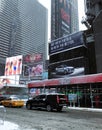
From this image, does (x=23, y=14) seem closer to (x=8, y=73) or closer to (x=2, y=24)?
(x=2, y=24)

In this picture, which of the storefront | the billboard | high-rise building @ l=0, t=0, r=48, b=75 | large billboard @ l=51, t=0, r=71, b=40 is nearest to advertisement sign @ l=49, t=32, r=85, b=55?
the storefront

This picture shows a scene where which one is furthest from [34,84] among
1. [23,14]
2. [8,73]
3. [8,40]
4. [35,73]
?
[23,14]

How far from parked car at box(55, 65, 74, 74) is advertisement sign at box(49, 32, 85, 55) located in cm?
386

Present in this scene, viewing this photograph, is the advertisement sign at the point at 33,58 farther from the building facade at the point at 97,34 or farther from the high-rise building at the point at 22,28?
the high-rise building at the point at 22,28

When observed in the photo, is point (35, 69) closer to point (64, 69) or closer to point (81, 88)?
point (64, 69)

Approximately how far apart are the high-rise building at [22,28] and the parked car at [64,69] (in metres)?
63.4

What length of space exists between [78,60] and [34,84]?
13.5m

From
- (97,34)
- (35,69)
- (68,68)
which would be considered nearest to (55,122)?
(97,34)

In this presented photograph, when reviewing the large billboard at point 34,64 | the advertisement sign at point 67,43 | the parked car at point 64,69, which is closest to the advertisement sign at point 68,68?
the parked car at point 64,69

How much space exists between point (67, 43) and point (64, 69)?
5.81m

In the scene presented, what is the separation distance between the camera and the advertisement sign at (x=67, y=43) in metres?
45.5

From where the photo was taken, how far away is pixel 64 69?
48.1 meters

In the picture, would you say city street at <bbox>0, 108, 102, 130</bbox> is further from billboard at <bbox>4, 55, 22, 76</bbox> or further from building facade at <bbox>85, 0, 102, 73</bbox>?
billboard at <bbox>4, 55, 22, 76</bbox>

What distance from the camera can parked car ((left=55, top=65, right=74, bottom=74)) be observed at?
46159mm
